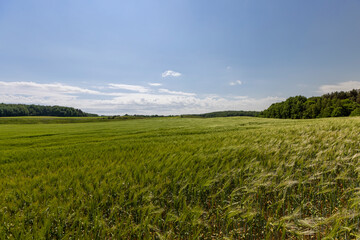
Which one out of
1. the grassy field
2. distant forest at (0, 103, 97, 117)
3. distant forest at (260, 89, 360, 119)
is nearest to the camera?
the grassy field

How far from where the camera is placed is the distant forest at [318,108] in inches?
2494

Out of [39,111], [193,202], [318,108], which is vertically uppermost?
[318,108]

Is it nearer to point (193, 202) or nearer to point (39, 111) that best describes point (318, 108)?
point (193, 202)

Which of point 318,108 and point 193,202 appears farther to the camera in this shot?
point 318,108

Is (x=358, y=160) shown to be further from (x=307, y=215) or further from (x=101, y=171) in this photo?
(x=101, y=171)

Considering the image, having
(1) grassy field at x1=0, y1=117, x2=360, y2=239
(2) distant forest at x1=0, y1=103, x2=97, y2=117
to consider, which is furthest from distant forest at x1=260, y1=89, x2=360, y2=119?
(2) distant forest at x1=0, y1=103, x2=97, y2=117

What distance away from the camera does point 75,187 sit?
10.9ft

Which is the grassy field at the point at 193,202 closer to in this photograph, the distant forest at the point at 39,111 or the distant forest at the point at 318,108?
the distant forest at the point at 318,108

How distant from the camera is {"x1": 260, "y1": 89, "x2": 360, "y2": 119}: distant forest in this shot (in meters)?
63.3

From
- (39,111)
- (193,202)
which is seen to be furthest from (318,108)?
(39,111)

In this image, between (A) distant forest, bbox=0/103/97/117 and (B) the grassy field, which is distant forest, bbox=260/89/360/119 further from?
(A) distant forest, bbox=0/103/97/117

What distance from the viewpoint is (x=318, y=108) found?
69562 millimetres

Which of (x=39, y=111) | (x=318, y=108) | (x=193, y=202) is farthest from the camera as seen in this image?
(x=39, y=111)

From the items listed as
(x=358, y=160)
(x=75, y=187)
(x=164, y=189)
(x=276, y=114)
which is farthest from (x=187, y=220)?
(x=276, y=114)
